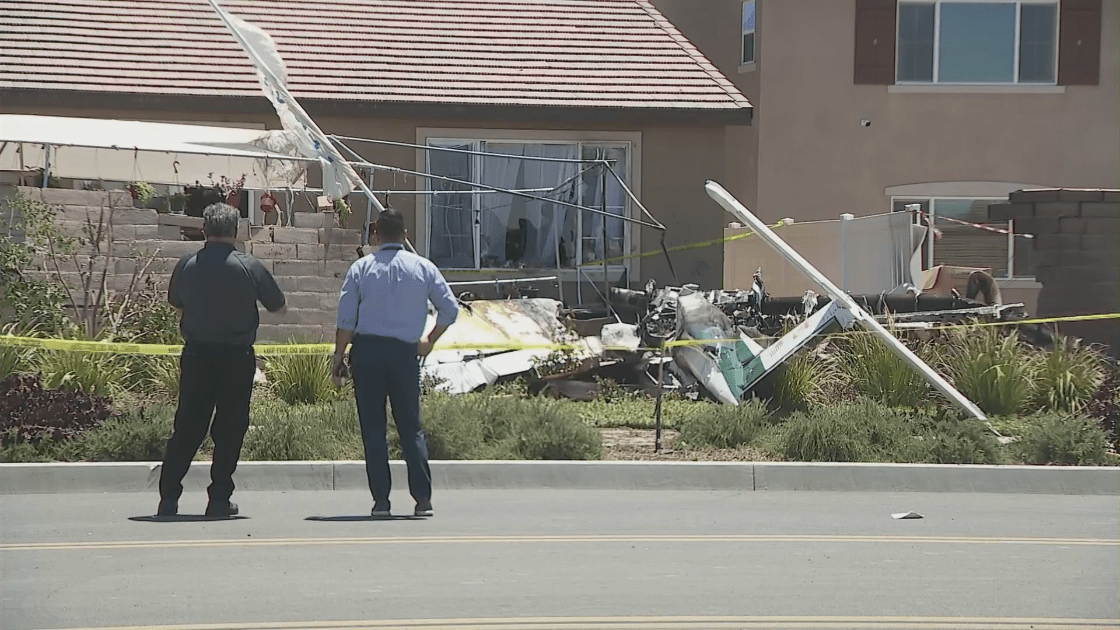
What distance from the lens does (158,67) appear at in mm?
18047

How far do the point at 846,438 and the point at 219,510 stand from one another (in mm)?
A: 4503

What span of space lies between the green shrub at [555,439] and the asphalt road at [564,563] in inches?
31.6

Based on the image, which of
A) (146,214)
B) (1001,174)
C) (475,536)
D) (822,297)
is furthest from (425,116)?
(475,536)

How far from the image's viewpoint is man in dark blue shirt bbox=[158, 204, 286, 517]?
8531 millimetres

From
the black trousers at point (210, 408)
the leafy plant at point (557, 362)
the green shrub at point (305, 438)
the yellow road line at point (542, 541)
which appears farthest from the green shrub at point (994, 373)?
the black trousers at point (210, 408)

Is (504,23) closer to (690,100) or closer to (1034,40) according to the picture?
(690,100)

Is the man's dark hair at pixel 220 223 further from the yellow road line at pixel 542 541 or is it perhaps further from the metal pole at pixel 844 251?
the metal pole at pixel 844 251

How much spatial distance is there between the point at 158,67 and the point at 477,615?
13.4 metres

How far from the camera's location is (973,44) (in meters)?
19.8

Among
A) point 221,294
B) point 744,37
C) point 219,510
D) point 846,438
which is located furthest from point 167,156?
point 846,438

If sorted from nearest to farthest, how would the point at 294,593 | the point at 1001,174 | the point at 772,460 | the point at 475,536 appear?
1. the point at 294,593
2. the point at 475,536
3. the point at 772,460
4. the point at 1001,174

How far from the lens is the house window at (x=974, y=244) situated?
19469mm

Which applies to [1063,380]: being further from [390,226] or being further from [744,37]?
[744,37]

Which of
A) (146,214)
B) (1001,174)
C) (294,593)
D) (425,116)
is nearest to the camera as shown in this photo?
(294,593)
